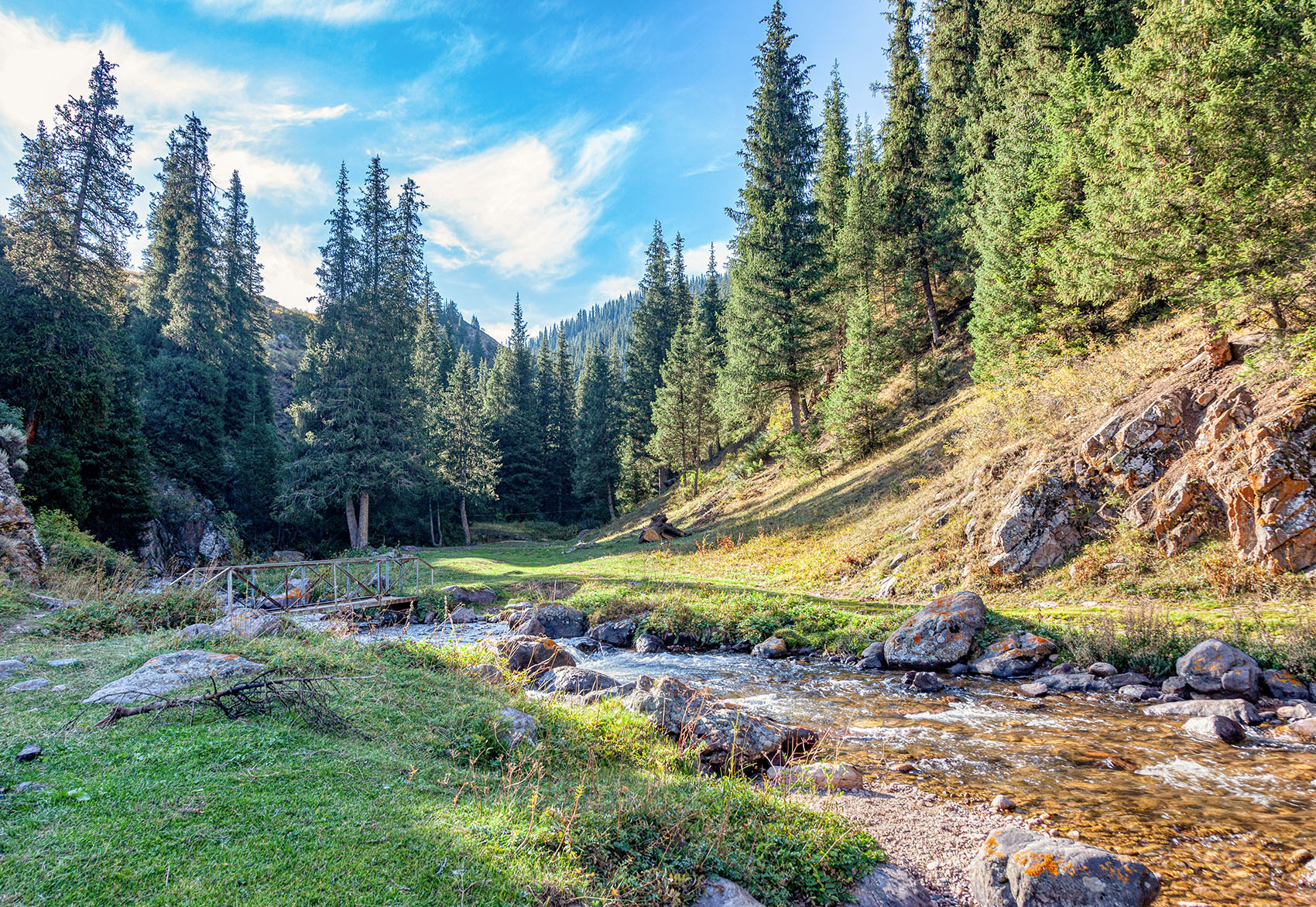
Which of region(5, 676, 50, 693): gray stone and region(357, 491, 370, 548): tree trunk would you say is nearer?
region(5, 676, 50, 693): gray stone

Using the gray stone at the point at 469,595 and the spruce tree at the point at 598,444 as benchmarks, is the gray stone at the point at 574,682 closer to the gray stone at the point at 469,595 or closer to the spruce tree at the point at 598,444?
the gray stone at the point at 469,595

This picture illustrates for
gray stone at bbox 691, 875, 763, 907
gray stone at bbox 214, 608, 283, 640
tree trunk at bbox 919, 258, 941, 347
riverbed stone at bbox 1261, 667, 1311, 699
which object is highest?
tree trunk at bbox 919, 258, 941, 347

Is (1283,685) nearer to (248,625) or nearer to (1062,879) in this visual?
(1062,879)

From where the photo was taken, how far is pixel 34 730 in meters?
4.44

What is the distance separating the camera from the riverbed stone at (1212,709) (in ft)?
23.2

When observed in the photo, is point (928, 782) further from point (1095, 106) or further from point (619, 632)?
point (1095, 106)

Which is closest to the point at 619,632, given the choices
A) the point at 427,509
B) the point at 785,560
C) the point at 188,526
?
the point at 785,560

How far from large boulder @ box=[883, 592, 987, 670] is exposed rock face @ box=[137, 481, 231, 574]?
95.7 feet

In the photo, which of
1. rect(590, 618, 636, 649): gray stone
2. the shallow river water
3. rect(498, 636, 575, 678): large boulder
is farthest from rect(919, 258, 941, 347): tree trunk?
rect(498, 636, 575, 678): large boulder

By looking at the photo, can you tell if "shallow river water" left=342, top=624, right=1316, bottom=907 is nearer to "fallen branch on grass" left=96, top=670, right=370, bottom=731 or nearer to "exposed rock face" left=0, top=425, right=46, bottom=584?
"fallen branch on grass" left=96, top=670, right=370, bottom=731

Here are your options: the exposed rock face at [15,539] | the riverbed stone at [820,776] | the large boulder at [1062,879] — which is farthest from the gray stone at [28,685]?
the exposed rock face at [15,539]

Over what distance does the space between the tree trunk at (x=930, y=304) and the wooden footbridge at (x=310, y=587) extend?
87.6 feet

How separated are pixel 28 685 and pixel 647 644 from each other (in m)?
10.3

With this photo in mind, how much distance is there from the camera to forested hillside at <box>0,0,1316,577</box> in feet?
42.1
